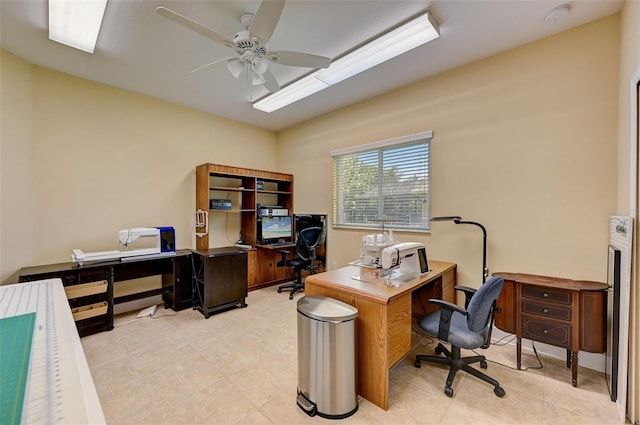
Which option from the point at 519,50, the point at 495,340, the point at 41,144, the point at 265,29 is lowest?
the point at 495,340

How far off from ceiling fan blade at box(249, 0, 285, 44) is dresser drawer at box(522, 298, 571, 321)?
3058mm

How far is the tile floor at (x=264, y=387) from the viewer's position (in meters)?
1.79

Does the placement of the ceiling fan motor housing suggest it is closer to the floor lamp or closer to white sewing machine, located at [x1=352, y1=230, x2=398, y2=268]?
white sewing machine, located at [x1=352, y1=230, x2=398, y2=268]

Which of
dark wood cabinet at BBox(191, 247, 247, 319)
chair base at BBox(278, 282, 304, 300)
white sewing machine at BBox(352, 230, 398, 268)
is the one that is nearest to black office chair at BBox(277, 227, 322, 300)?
chair base at BBox(278, 282, 304, 300)

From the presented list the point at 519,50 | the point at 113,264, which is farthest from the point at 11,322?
the point at 519,50

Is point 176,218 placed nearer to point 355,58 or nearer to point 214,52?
point 214,52

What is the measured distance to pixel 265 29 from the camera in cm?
198

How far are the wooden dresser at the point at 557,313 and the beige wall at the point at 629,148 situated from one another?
35cm

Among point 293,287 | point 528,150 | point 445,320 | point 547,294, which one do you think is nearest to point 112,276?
point 293,287

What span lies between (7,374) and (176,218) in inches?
139

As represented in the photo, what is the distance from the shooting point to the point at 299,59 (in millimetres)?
2301

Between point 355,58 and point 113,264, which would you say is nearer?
point 355,58

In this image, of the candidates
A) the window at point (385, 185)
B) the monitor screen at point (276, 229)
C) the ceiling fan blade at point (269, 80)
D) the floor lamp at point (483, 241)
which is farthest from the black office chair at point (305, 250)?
the ceiling fan blade at point (269, 80)

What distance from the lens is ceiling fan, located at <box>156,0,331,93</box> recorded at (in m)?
1.77
